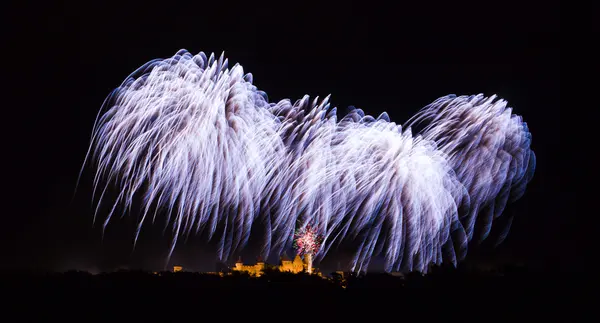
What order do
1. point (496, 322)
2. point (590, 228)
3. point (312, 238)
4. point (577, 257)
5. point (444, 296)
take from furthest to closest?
1. point (312, 238)
2. point (590, 228)
3. point (577, 257)
4. point (444, 296)
5. point (496, 322)

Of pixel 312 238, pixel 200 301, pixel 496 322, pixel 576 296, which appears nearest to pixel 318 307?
pixel 200 301

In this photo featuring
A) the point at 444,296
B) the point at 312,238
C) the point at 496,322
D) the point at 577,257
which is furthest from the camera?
the point at 312,238

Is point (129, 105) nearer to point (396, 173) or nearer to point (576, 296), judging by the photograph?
point (396, 173)

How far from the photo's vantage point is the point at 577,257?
24344mm

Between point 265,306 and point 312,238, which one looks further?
point 312,238

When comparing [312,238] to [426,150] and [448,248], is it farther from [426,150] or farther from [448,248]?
[426,150]

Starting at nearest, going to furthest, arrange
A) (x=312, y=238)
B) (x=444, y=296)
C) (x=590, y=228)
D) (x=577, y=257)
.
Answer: (x=444, y=296) → (x=577, y=257) → (x=590, y=228) → (x=312, y=238)

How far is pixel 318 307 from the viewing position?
20797mm

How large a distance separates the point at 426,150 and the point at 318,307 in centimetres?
1143

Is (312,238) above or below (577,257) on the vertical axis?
above

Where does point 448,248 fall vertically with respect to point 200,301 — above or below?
above

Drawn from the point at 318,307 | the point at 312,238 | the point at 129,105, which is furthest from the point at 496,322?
the point at 312,238

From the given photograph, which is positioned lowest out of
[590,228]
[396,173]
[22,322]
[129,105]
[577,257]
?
[22,322]

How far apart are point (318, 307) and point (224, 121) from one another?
10.3 meters
